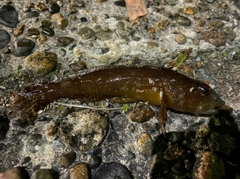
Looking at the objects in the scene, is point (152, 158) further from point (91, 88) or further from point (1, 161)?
point (1, 161)

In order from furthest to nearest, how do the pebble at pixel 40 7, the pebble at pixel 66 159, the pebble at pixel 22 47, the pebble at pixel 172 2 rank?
the pebble at pixel 172 2 < the pebble at pixel 40 7 < the pebble at pixel 22 47 < the pebble at pixel 66 159


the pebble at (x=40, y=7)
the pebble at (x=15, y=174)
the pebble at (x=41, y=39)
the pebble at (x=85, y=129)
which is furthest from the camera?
the pebble at (x=40, y=7)

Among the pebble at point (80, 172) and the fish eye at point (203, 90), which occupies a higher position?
the fish eye at point (203, 90)

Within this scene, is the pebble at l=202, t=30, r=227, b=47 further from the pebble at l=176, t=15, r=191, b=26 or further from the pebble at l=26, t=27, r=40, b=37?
the pebble at l=26, t=27, r=40, b=37

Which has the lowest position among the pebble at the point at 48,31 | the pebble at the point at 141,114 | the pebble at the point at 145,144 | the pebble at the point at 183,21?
the pebble at the point at 145,144

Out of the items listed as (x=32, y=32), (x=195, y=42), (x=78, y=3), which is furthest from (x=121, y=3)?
(x=32, y=32)

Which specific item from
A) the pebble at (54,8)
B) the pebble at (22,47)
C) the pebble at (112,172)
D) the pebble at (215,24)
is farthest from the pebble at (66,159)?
the pebble at (215,24)

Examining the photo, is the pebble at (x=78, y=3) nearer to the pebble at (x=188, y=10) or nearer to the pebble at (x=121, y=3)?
the pebble at (x=121, y=3)
